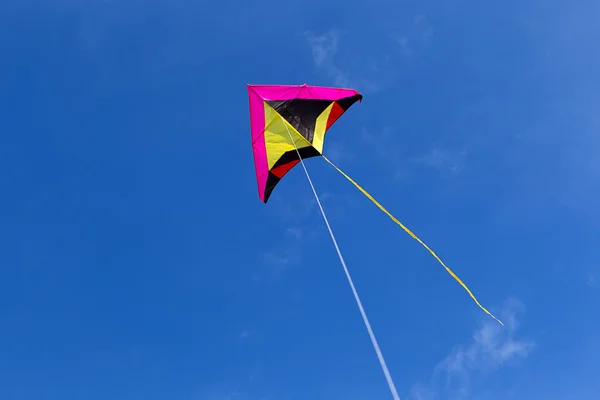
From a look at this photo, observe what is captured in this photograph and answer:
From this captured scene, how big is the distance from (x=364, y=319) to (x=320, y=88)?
7.99 meters

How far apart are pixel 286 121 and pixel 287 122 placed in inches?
1.5

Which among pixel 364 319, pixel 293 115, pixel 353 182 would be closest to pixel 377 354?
pixel 364 319

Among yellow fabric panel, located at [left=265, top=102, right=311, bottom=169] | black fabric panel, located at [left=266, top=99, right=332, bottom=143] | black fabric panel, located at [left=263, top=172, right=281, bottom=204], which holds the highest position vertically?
black fabric panel, located at [left=266, top=99, right=332, bottom=143]

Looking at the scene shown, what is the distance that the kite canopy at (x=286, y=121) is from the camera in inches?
453

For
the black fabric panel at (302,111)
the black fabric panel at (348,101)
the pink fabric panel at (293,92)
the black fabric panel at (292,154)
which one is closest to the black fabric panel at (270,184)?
the black fabric panel at (292,154)

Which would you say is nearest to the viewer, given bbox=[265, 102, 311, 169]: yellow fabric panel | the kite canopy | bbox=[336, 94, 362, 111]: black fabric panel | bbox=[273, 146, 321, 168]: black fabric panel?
the kite canopy

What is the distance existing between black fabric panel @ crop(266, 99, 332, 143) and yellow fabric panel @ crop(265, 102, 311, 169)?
0.14m

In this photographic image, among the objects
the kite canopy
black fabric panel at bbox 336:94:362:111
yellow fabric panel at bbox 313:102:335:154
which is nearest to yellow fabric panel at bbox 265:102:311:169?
the kite canopy

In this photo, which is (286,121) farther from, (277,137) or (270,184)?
(270,184)

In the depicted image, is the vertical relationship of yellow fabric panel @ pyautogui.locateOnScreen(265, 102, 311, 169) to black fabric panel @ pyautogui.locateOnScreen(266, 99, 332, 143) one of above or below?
below

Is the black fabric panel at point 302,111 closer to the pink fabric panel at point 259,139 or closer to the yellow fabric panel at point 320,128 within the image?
the yellow fabric panel at point 320,128

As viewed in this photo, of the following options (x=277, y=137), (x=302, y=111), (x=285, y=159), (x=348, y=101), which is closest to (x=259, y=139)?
(x=277, y=137)

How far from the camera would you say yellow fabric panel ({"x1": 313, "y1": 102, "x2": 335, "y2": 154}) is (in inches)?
490

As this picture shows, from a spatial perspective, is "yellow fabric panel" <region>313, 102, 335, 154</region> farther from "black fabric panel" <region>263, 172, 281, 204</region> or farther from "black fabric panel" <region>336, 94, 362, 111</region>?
"black fabric panel" <region>263, 172, 281, 204</region>
